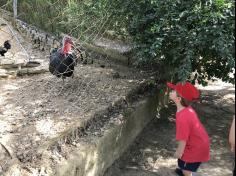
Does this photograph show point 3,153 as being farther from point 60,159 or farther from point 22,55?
point 22,55

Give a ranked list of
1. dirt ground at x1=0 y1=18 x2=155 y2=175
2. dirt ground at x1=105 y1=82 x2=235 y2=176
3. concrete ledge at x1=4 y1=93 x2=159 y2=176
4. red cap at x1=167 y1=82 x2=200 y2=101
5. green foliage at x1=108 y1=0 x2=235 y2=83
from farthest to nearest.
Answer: dirt ground at x1=105 y1=82 x2=235 y2=176 → green foliage at x1=108 y1=0 x2=235 y2=83 → dirt ground at x1=0 y1=18 x2=155 y2=175 → red cap at x1=167 y1=82 x2=200 y2=101 → concrete ledge at x1=4 y1=93 x2=159 y2=176

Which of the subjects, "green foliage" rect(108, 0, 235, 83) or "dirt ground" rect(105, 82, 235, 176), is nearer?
"green foliage" rect(108, 0, 235, 83)

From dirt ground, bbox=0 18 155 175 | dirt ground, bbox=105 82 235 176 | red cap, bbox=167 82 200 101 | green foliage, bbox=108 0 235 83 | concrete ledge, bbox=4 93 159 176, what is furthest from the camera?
dirt ground, bbox=105 82 235 176

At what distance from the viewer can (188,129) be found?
409 centimetres

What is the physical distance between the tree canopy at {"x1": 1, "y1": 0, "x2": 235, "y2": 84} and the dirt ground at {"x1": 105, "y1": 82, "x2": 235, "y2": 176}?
799 millimetres

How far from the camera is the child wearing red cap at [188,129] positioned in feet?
13.4

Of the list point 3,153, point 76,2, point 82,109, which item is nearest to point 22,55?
point 76,2

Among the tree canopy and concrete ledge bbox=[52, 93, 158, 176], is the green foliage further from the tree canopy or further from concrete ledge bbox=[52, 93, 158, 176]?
concrete ledge bbox=[52, 93, 158, 176]

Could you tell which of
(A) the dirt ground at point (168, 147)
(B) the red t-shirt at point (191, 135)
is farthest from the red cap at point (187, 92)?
(A) the dirt ground at point (168, 147)

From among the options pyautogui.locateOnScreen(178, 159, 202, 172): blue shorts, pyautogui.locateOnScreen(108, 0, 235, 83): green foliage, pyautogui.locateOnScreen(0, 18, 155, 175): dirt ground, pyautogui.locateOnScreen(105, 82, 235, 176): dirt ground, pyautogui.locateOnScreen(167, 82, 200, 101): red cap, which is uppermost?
pyautogui.locateOnScreen(108, 0, 235, 83): green foliage

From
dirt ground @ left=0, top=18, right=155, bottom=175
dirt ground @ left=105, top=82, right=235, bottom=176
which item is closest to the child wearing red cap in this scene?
dirt ground @ left=105, top=82, right=235, bottom=176

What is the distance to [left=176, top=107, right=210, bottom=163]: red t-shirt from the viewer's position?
160 inches

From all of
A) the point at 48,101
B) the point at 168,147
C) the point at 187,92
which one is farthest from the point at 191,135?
the point at 48,101

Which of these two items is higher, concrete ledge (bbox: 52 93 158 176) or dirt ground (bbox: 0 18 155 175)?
dirt ground (bbox: 0 18 155 175)
